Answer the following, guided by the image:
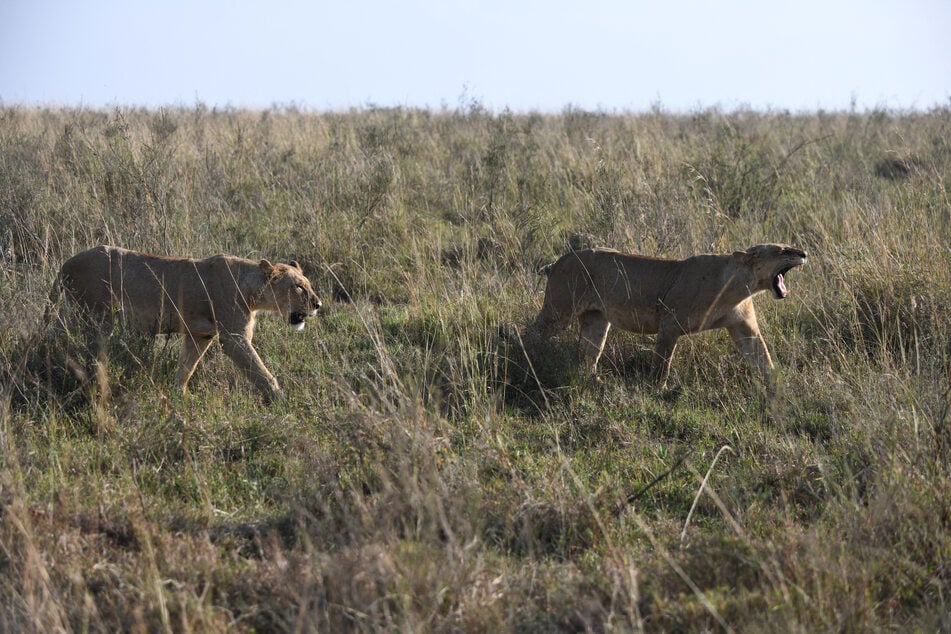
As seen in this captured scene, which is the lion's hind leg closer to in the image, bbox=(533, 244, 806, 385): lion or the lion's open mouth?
bbox=(533, 244, 806, 385): lion

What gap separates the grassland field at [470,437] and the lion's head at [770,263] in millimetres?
459

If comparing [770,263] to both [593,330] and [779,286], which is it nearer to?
[779,286]

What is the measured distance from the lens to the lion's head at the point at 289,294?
24.1ft

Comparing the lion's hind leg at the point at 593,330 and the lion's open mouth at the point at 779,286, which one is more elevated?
the lion's open mouth at the point at 779,286

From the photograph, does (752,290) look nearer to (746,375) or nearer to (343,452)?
(746,375)

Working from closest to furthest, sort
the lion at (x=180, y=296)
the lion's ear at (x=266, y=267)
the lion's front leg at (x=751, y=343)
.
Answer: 1. the lion at (x=180, y=296)
2. the lion's front leg at (x=751, y=343)
3. the lion's ear at (x=266, y=267)

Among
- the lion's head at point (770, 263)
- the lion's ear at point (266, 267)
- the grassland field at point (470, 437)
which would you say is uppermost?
the lion's head at point (770, 263)

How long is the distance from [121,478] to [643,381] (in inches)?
144

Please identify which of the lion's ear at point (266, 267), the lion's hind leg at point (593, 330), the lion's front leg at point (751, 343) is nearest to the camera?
the lion's front leg at point (751, 343)

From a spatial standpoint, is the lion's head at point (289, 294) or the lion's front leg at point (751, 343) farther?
the lion's head at point (289, 294)

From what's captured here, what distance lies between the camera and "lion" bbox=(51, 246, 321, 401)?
6.95m

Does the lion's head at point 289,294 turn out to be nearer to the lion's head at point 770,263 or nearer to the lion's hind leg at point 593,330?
the lion's hind leg at point 593,330

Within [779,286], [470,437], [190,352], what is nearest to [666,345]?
[779,286]

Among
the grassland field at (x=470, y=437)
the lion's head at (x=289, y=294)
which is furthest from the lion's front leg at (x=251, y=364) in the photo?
the lion's head at (x=289, y=294)
